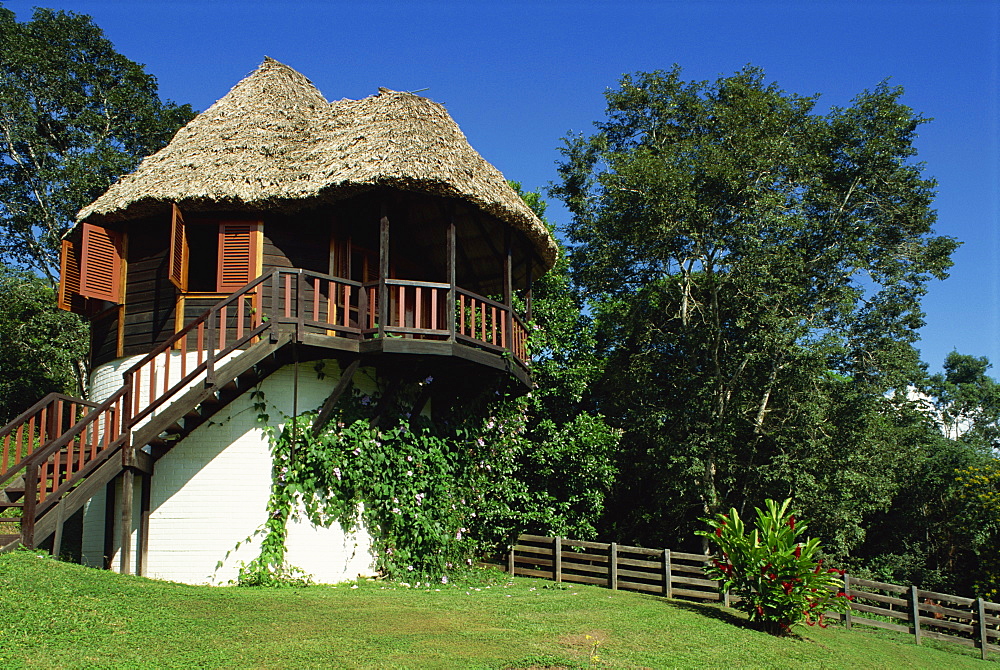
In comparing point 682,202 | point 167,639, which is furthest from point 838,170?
point 167,639

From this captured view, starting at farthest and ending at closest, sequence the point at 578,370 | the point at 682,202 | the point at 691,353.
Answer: the point at 691,353, the point at 682,202, the point at 578,370

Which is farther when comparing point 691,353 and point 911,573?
point 911,573

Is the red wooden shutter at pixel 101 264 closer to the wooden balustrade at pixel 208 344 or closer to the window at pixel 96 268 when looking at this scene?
the window at pixel 96 268

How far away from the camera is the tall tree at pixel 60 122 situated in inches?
1110

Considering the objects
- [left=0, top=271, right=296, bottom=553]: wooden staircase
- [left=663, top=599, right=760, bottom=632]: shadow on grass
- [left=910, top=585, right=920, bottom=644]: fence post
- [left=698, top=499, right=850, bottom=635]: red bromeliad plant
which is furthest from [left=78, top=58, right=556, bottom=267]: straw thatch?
[left=910, top=585, right=920, bottom=644]: fence post

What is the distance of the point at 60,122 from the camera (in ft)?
96.6

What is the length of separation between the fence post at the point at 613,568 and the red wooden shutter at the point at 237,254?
843cm

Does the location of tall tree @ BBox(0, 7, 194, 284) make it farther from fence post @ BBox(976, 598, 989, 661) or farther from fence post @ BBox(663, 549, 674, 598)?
fence post @ BBox(976, 598, 989, 661)

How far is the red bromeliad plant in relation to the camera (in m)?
12.0

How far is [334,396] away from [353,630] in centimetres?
452

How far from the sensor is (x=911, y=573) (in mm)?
26172

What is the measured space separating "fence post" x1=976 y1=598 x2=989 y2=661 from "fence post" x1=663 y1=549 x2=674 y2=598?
6217 millimetres

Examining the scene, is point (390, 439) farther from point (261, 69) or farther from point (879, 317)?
point (879, 317)

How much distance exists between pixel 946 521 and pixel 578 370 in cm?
1457
